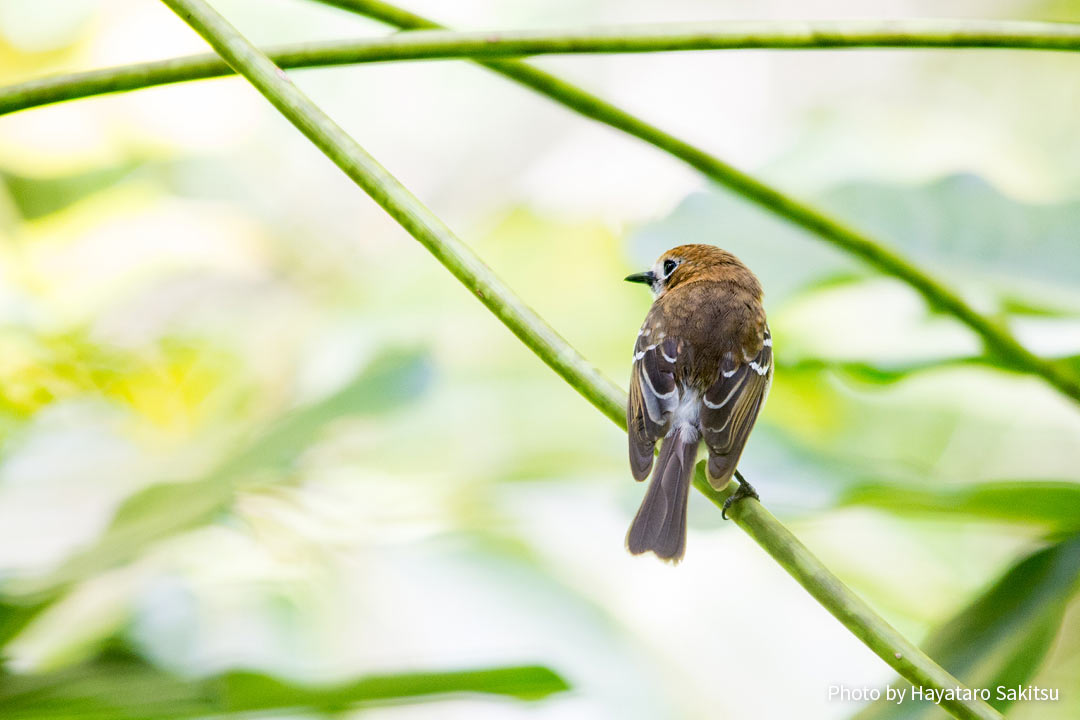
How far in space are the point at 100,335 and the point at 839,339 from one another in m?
1.44

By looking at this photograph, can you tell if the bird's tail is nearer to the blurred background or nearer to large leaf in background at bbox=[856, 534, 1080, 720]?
the blurred background

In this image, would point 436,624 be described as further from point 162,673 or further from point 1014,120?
point 1014,120

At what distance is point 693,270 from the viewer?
1.97 meters

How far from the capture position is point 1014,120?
376 centimetres

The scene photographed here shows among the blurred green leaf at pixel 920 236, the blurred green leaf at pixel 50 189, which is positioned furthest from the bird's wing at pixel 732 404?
the blurred green leaf at pixel 50 189

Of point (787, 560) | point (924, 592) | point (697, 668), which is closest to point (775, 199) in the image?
point (787, 560)

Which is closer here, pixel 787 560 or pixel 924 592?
pixel 787 560

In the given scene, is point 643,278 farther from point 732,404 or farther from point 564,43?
point 564,43

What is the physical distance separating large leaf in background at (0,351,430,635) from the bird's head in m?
0.70

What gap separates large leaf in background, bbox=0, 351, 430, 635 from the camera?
0.95m

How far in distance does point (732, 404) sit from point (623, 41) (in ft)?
2.56

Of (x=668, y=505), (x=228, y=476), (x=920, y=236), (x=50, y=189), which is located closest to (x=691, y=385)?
(x=668, y=505)

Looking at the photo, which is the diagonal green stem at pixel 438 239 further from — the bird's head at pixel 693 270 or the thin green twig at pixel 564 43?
the bird's head at pixel 693 270

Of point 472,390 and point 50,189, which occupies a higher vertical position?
A: point 50,189
